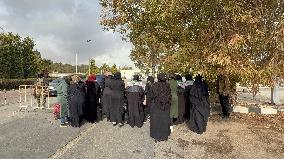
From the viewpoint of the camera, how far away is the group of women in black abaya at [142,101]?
43.4 ft

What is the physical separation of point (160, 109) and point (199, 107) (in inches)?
70.6

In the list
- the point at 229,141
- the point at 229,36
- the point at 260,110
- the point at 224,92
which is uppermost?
the point at 229,36

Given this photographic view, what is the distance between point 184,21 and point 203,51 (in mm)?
2282

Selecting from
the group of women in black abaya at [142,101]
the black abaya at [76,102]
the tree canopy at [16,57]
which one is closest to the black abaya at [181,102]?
the group of women in black abaya at [142,101]

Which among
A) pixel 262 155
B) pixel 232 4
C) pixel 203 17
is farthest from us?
pixel 203 17

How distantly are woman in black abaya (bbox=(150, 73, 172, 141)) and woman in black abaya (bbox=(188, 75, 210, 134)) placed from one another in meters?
1.52

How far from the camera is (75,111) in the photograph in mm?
15047

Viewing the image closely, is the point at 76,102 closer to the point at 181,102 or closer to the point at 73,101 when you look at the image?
the point at 73,101

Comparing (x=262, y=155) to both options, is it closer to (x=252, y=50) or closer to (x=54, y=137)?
(x=252, y=50)

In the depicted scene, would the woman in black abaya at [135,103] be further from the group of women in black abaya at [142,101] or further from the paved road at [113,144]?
the paved road at [113,144]

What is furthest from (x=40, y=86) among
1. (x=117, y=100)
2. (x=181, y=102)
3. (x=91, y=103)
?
(x=181, y=102)

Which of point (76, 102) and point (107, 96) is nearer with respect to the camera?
A: point (76, 102)

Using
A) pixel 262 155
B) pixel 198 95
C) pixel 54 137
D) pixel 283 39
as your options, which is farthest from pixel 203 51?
pixel 54 137

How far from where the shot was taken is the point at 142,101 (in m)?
15.0
